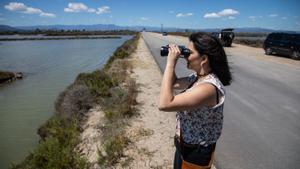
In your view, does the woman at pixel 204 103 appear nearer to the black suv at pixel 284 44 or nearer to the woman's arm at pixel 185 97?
the woman's arm at pixel 185 97

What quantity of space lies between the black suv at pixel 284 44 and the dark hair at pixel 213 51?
21172 mm

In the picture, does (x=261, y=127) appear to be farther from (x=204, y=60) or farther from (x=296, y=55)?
(x=296, y=55)

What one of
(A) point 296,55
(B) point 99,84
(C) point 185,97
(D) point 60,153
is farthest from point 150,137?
(A) point 296,55

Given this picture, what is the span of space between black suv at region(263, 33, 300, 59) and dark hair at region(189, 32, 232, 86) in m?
21.2

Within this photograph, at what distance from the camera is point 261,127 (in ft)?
21.8

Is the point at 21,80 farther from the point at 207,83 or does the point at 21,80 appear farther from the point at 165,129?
the point at 207,83

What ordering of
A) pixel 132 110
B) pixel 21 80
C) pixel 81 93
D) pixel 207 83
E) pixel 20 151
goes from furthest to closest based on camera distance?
pixel 21 80 → pixel 81 93 → pixel 20 151 → pixel 132 110 → pixel 207 83

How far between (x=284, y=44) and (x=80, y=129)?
19590mm

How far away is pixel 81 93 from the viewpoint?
1067 centimetres

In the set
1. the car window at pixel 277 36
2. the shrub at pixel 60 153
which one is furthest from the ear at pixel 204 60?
the car window at pixel 277 36

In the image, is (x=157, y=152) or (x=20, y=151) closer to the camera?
(x=157, y=152)

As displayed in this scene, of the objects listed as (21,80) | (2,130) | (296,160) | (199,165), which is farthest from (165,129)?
(21,80)

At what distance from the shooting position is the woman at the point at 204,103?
6.67 feet

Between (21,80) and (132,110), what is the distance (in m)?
18.1
